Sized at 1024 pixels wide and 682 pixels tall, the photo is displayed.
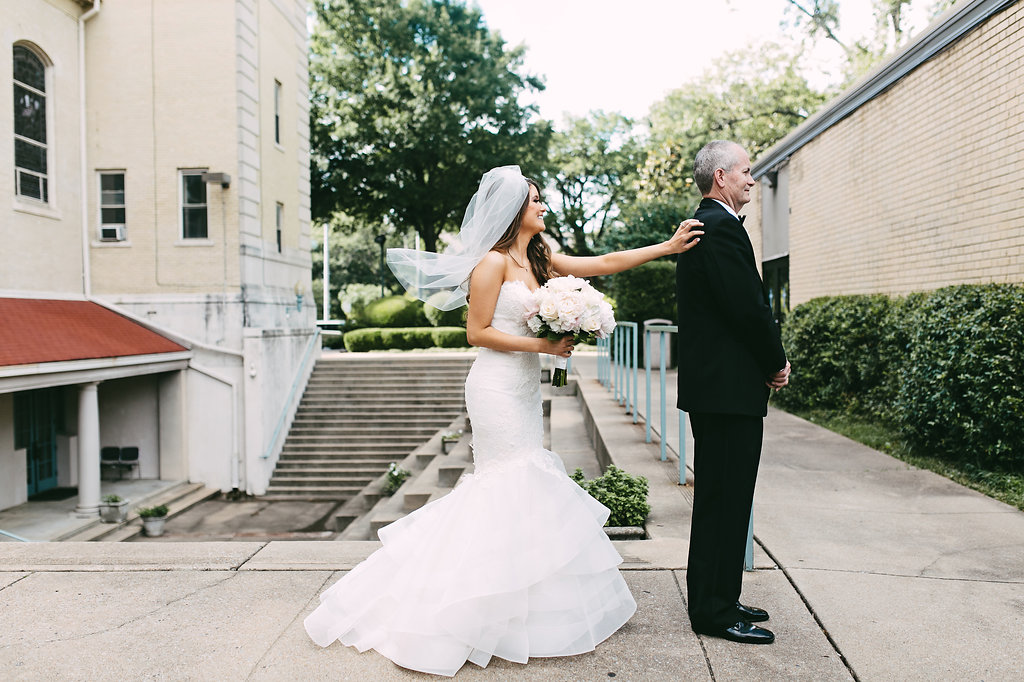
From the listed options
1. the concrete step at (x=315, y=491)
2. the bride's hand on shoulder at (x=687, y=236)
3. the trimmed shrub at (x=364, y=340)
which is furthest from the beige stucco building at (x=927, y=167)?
the trimmed shrub at (x=364, y=340)

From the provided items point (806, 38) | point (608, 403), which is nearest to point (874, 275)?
point (608, 403)

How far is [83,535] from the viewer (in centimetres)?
1209

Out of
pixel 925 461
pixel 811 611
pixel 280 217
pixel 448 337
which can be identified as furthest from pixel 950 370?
pixel 448 337

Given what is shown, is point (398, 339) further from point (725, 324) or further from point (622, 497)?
point (725, 324)

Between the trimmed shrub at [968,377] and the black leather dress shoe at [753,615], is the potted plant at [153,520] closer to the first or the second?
the trimmed shrub at [968,377]

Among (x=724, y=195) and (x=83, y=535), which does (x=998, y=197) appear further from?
(x=83, y=535)

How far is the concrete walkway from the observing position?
10.3ft

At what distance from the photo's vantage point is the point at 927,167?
917 cm

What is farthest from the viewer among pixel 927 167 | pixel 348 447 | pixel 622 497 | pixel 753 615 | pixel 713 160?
pixel 348 447

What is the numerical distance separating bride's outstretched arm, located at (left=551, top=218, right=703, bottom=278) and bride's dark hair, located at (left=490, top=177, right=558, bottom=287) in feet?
0.36

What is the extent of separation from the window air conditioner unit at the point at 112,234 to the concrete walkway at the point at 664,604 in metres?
12.8

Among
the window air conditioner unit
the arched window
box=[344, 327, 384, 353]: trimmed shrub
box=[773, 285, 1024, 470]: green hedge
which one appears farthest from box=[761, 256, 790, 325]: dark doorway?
box=[344, 327, 384, 353]: trimmed shrub

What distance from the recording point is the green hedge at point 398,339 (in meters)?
28.4

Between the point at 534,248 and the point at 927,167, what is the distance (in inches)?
291
